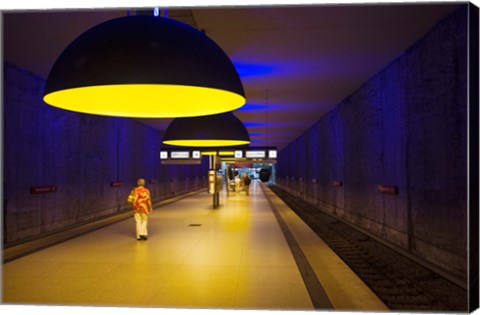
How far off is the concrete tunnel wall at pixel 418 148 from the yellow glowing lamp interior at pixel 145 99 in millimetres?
4245

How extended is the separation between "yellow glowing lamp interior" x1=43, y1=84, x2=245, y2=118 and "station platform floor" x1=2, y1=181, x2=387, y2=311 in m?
2.42

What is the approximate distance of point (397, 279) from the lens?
24.5 ft

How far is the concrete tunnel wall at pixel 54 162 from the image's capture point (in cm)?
889

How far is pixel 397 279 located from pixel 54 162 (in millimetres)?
9255

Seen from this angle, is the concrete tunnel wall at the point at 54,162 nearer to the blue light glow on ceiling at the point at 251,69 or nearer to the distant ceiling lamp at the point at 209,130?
the distant ceiling lamp at the point at 209,130

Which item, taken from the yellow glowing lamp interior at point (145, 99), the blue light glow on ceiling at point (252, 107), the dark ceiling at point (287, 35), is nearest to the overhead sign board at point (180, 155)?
the blue light glow on ceiling at point (252, 107)

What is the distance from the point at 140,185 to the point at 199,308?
531 centimetres

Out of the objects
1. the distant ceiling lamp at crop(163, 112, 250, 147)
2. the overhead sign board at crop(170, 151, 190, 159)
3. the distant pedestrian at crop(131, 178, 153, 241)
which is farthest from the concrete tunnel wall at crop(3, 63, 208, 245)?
the overhead sign board at crop(170, 151, 190, 159)

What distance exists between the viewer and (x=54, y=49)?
7898 mm

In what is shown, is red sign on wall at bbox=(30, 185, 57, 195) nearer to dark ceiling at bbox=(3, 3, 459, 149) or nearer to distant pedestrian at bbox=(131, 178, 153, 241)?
distant pedestrian at bbox=(131, 178, 153, 241)

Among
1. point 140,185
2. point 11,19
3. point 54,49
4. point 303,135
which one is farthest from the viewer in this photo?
point 303,135

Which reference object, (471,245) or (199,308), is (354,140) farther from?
(199,308)

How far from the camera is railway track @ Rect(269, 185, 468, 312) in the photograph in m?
6.01

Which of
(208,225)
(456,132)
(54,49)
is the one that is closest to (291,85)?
(208,225)
